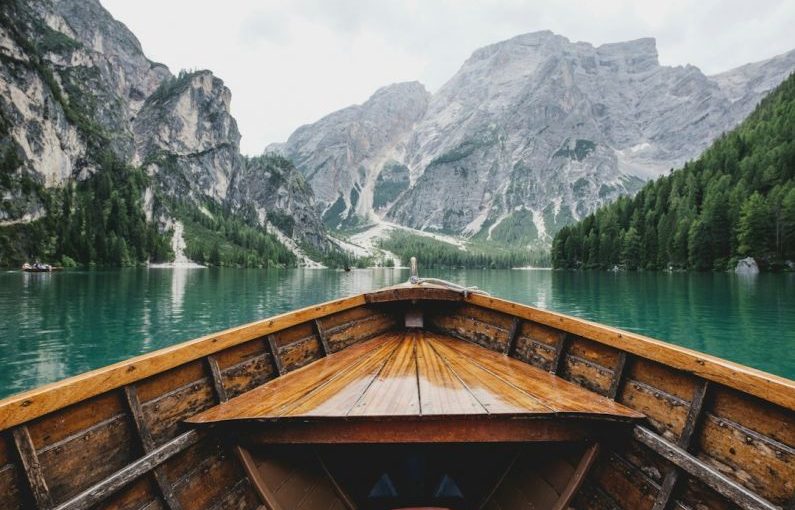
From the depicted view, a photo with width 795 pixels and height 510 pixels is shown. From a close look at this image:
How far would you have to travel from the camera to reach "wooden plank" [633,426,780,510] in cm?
341

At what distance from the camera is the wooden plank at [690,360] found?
3352 millimetres

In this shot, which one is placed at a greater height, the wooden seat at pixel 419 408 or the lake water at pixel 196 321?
the wooden seat at pixel 419 408

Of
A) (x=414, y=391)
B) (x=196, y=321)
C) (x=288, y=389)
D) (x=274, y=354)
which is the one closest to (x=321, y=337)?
(x=274, y=354)

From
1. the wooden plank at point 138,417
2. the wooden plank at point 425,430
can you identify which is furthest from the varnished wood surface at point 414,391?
the wooden plank at point 138,417

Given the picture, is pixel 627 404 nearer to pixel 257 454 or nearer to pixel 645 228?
pixel 257 454

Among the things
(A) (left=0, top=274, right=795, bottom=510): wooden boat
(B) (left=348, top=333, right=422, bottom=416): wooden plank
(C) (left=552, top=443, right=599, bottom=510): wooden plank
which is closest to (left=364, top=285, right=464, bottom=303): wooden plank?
(B) (left=348, top=333, right=422, bottom=416): wooden plank

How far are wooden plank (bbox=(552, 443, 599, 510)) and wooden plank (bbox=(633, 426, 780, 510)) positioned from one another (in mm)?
531

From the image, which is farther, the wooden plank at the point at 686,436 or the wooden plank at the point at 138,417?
the wooden plank at the point at 138,417

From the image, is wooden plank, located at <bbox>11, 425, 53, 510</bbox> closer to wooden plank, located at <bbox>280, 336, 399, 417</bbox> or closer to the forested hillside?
wooden plank, located at <bbox>280, 336, 399, 417</bbox>

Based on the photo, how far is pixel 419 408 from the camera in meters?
4.69

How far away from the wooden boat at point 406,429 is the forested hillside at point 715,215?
9549 centimetres

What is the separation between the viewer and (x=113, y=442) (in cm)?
408

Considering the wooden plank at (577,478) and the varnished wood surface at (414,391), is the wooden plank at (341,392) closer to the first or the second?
the varnished wood surface at (414,391)

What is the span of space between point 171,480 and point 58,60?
869ft
